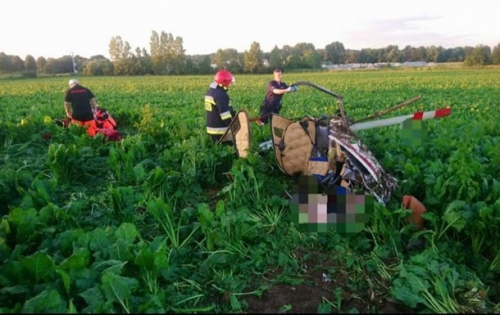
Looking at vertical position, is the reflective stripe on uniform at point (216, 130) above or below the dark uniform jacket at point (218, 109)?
below

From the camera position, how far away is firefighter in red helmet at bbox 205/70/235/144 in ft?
24.1

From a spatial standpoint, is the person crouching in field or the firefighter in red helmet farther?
the person crouching in field

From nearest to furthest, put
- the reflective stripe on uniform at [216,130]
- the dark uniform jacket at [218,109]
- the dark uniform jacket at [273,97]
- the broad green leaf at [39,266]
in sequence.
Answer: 1. the broad green leaf at [39,266]
2. the dark uniform jacket at [218,109]
3. the reflective stripe on uniform at [216,130]
4. the dark uniform jacket at [273,97]

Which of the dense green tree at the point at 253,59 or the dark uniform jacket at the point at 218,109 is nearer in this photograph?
the dark uniform jacket at the point at 218,109

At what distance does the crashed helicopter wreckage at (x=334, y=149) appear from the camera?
4.96 meters

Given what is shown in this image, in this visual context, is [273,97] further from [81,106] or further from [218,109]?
[81,106]

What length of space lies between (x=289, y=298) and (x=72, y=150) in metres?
4.92

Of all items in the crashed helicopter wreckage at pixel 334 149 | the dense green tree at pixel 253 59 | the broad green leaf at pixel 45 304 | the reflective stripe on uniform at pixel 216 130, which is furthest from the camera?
the dense green tree at pixel 253 59

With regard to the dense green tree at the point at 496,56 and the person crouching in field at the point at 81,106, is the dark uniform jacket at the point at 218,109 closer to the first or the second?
the person crouching in field at the point at 81,106

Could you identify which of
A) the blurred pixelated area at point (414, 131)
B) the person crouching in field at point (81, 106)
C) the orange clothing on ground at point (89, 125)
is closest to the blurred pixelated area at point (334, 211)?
the blurred pixelated area at point (414, 131)

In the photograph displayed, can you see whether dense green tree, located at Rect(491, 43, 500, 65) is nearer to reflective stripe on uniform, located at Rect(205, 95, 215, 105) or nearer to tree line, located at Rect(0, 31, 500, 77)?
tree line, located at Rect(0, 31, 500, 77)

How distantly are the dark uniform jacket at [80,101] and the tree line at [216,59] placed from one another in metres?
67.7

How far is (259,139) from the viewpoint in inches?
309

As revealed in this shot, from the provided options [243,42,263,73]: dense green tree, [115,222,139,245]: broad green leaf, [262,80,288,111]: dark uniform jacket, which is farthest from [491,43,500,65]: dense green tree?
[115,222,139,245]: broad green leaf
